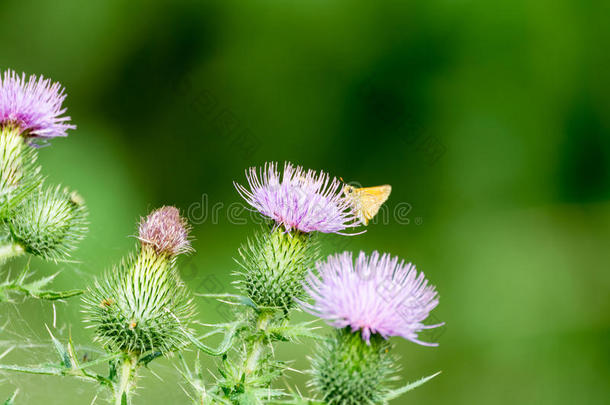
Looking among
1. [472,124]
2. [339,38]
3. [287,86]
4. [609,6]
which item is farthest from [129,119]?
[609,6]

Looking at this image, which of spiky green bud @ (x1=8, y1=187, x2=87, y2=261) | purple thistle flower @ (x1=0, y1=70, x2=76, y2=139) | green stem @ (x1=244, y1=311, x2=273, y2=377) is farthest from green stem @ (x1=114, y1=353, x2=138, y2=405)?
purple thistle flower @ (x1=0, y1=70, x2=76, y2=139)

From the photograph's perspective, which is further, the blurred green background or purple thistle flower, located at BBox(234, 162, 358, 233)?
the blurred green background

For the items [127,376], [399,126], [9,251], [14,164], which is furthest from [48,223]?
[399,126]

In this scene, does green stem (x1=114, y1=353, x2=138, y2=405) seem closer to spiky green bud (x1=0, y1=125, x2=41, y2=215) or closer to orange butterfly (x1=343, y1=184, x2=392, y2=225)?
spiky green bud (x1=0, y1=125, x2=41, y2=215)

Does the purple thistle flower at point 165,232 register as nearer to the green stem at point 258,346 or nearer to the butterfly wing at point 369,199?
the green stem at point 258,346

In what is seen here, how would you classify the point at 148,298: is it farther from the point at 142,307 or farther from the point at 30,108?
the point at 30,108
